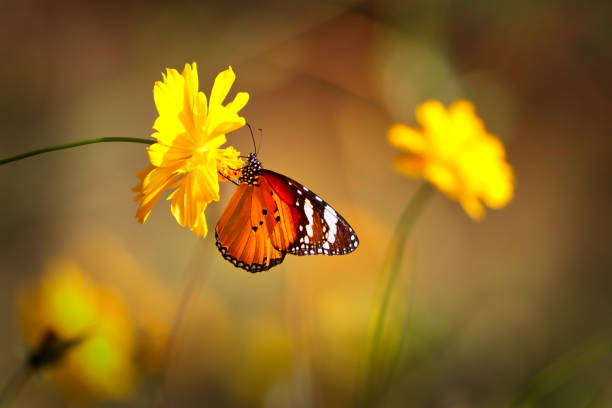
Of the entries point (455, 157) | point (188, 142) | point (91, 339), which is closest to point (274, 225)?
point (188, 142)

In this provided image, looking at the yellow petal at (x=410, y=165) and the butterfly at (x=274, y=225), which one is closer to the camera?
the butterfly at (x=274, y=225)

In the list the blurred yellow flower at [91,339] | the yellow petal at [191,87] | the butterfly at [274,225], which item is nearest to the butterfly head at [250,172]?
the butterfly at [274,225]

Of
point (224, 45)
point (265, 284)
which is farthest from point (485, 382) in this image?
point (224, 45)

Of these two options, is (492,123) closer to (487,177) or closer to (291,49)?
(291,49)

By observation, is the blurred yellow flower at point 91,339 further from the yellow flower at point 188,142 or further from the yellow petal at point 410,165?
the yellow petal at point 410,165

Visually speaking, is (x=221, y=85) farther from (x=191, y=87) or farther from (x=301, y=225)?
(x=301, y=225)

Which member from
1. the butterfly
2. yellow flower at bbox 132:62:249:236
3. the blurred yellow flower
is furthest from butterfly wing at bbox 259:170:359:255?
the blurred yellow flower
